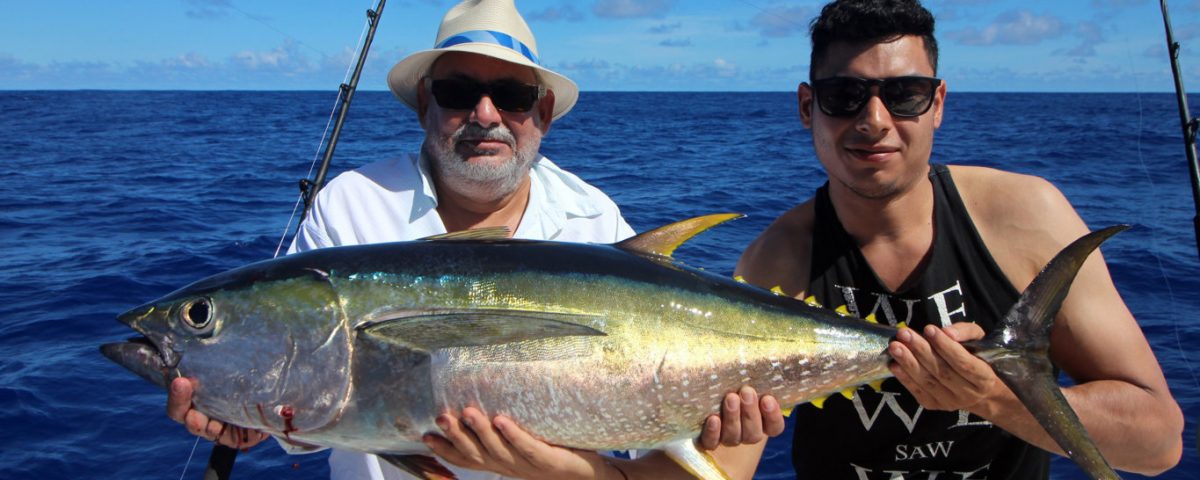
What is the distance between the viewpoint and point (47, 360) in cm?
633

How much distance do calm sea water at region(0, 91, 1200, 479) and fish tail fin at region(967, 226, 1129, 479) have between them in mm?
3328

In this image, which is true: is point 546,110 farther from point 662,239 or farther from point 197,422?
point 197,422

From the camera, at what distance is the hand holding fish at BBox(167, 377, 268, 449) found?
1.94 metres

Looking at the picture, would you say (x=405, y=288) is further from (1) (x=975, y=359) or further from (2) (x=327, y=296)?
(1) (x=975, y=359)

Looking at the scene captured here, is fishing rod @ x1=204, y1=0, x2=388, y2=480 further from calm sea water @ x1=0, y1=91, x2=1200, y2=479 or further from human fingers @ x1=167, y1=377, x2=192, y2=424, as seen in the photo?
calm sea water @ x1=0, y1=91, x2=1200, y2=479

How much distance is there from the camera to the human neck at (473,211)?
2.86 meters

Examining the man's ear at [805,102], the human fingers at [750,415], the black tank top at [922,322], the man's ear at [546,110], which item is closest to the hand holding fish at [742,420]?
the human fingers at [750,415]

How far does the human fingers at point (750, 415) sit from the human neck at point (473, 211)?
1.11 metres

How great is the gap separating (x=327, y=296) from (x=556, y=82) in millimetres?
1360

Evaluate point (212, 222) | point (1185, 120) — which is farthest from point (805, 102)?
point (212, 222)

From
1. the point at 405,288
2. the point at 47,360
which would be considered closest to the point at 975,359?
the point at 405,288

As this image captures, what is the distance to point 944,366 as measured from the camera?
2.11m

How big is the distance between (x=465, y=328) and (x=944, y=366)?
49.4 inches

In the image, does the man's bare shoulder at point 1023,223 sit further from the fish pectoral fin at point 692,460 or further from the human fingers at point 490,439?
the human fingers at point 490,439
